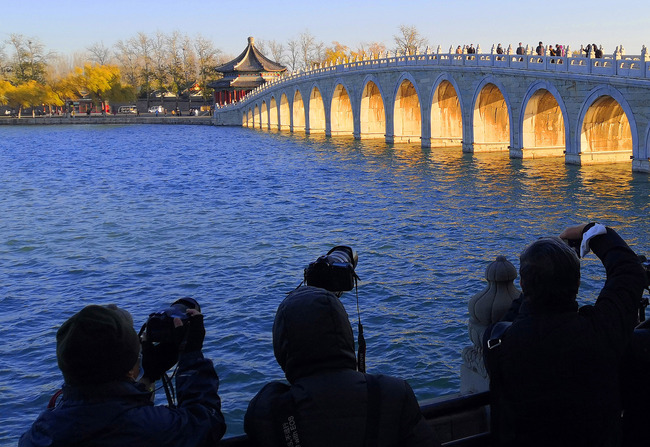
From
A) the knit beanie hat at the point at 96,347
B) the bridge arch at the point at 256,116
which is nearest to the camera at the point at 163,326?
the knit beanie hat at the point at 96,347

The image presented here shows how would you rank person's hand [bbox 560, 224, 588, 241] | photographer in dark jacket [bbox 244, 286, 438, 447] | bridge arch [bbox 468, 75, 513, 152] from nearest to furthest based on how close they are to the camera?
photographer in dark jacket [bbox 244, 286, 438, 447] < person's hand [bbox 560, 224, 588, 241] < bridge arch [bbox 468, 75, 513, 152]

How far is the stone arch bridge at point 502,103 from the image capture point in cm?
2258

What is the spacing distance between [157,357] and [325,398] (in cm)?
68

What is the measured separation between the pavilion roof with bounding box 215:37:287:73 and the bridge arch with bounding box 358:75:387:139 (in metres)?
33.1

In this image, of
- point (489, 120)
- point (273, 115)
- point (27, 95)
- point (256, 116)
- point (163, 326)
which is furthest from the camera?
point (27, 95)

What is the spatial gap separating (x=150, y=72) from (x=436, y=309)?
268 feet

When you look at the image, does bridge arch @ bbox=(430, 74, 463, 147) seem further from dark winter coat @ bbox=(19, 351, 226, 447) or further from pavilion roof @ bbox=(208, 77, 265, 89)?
pavilion roof @ bbox=(208, 77, 265, 89)

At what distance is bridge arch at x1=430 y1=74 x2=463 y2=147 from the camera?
115ft

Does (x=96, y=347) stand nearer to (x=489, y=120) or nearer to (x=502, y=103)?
(x=489, y=120)

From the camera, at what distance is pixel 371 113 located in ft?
148

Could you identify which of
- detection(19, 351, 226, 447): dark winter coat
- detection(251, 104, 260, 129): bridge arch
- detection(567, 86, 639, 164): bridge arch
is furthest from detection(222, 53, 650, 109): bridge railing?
detection(251, 104, 260, 129): bridge arch

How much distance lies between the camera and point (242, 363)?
904 cm

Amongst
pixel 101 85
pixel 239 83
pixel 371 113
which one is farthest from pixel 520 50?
pixel 101 85

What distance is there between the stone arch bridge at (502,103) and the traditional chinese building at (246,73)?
24.1m
